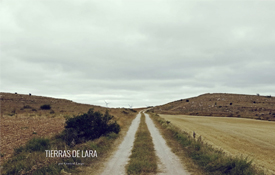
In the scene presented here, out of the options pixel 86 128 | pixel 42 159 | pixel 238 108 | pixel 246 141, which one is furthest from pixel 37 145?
pixel 238 108

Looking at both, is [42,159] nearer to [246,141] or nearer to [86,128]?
[86,128]

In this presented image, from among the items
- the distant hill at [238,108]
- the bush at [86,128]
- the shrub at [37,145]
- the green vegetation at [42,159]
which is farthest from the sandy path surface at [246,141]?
the distant hill at [238,108]

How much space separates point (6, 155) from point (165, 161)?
1122cm

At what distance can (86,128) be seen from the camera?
21.2m

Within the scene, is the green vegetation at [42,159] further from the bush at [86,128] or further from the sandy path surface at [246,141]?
the sandy path surface at [246,141]

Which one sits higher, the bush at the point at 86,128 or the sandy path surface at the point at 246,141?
the bush at the point at 86,128

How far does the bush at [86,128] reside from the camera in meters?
19.9

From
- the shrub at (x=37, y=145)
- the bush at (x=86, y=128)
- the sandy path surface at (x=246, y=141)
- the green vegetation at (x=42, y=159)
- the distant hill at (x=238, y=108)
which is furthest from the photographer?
the distant hill at (x=238, y=108)

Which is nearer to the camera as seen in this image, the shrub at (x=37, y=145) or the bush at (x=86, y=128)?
the shrub at (x=37, y=145)

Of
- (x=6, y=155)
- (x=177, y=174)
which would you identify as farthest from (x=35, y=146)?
(x=177, y=174)

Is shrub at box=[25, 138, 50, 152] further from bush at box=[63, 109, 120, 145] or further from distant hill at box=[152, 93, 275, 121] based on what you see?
distant hill at box=[152, 93, 275, 121]

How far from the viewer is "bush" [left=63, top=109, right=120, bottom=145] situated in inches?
784

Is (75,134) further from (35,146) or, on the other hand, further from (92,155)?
(92,155)

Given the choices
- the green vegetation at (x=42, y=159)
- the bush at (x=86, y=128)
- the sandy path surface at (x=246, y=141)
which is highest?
the bush at (x=86, y=128)
